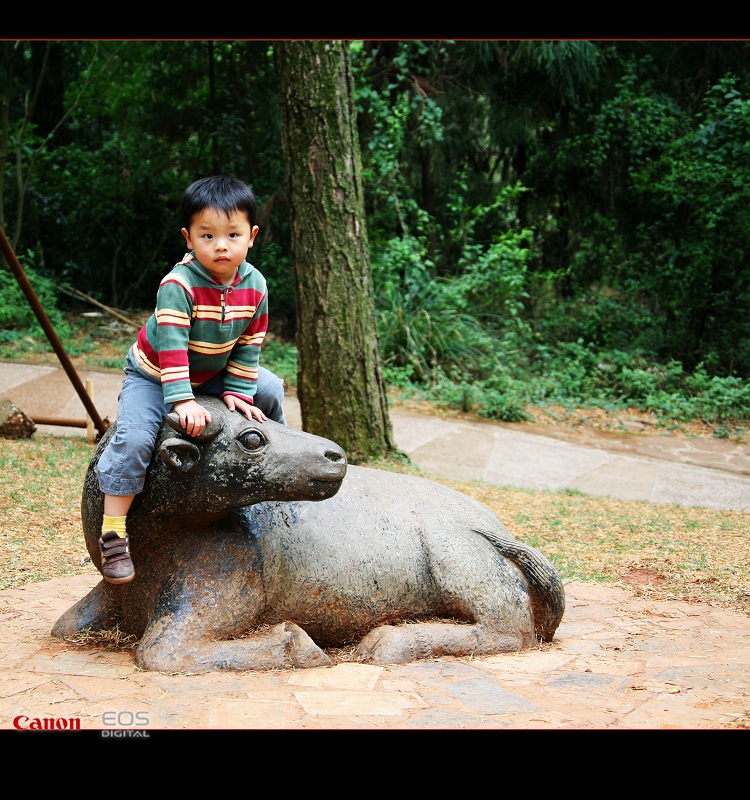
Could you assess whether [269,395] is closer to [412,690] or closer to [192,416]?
[192,416]

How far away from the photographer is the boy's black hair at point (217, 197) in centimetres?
320

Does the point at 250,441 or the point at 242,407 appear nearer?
the point at 250,441

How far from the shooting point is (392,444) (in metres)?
7.28

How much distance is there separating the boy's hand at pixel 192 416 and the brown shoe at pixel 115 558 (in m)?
0.49

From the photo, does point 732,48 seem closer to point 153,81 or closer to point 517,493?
point 153,81

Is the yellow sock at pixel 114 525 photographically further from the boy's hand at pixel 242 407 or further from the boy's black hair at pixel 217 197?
the boy's black hair at pixel 217 197

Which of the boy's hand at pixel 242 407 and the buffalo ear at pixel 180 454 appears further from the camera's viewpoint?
the boy's hand at pixel 242 407

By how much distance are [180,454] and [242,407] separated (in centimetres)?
34

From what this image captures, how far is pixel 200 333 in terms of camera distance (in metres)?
3.30

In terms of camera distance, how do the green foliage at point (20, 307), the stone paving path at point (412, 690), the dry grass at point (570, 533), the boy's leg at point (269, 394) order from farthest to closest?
the green foliage at point (20, 307) < the dry grass at point (570, 533) < the boy's leg at point (269, 394) < the stone paving path at point (412, 690)

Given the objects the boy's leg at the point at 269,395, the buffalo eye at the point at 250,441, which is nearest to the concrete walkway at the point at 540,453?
the boy's leg at the point at 269,395

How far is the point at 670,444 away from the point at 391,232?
584 centimetres

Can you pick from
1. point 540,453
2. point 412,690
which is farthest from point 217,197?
point 540,453

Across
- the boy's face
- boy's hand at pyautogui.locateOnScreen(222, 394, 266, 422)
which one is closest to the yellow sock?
boy's hand at pyautogui.locateOnScreen(222, 394, 266, 422)
